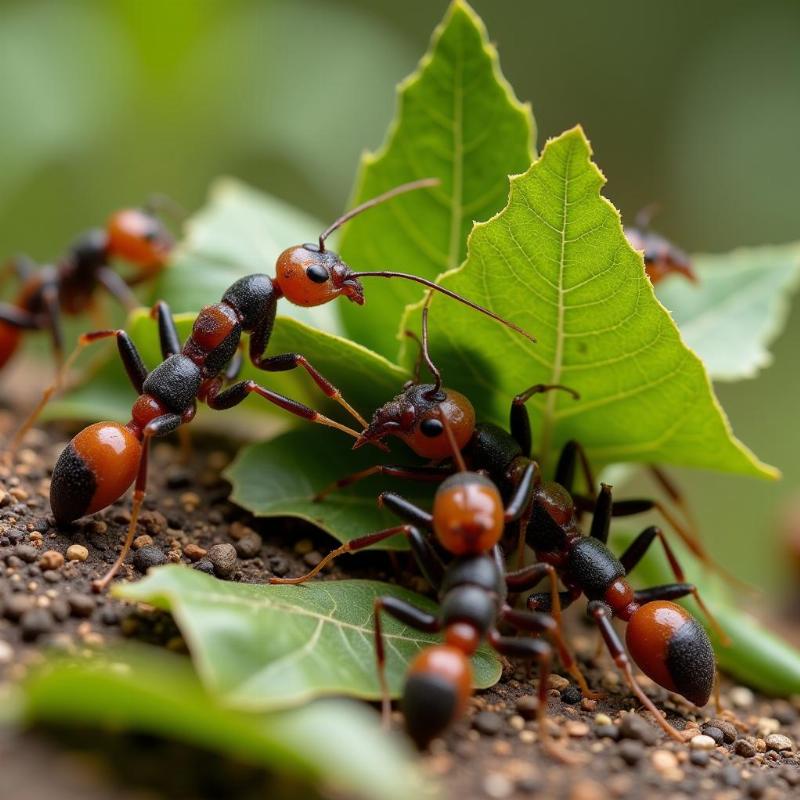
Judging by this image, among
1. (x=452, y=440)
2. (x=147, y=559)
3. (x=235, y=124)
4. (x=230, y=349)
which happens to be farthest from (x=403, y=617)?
(x=235, y=124)

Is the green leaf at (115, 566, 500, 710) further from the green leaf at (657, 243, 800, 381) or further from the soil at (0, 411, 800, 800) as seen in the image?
the green leaf at (657, 243, 800, 381)

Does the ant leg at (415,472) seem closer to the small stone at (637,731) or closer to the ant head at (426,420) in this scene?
the ant head at (426,420)

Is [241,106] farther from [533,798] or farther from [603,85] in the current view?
[603,85]

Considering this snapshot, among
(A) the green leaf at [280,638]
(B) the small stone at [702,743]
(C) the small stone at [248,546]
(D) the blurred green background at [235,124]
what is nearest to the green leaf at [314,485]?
(C) the small stone at [248,546]

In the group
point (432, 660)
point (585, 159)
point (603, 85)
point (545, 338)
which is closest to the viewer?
point (432, 660)

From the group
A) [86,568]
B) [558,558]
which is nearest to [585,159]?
[558,558]

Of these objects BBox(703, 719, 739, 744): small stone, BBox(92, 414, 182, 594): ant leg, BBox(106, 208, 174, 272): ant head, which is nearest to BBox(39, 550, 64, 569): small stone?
BBox(92, 414, 182, 594): ant leg
